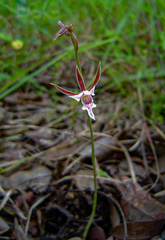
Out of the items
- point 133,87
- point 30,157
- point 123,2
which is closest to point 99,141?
point 30,157

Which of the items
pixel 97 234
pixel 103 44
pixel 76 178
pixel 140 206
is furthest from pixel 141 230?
pixel 103 44

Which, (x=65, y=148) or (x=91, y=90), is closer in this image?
(x=91, y=90)

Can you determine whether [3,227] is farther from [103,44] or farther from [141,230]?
[103,44]

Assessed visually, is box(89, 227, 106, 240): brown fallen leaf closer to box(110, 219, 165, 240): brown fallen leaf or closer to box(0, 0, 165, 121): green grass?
box(110, 219, 165, 240): brown fallen leaf

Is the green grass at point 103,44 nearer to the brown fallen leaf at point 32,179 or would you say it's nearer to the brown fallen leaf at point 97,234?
the brown fallen leaf at point 32,179

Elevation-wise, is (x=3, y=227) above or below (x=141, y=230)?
above

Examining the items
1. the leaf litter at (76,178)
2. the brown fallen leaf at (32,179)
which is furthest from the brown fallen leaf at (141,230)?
the brown fallen leaf at (32,179)

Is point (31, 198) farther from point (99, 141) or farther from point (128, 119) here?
point (128, 119)
